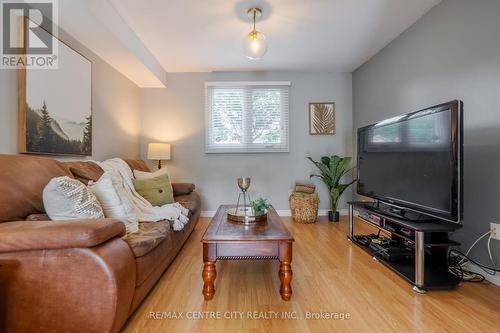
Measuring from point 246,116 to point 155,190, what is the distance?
196 centimetres

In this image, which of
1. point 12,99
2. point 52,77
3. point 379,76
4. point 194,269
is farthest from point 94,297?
point 379,76

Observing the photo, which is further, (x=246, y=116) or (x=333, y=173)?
(x=246, y=116)

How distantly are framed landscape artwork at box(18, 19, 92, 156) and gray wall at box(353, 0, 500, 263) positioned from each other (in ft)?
11.3

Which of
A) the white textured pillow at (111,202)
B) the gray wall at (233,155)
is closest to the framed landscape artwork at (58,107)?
the white textured pillow at (111,202)

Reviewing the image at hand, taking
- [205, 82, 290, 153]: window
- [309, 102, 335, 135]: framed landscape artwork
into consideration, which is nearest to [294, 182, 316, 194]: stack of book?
[205, 82, 290, 153]: window

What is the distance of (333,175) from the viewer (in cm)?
360

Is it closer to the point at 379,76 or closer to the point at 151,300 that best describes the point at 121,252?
the point at 151,300

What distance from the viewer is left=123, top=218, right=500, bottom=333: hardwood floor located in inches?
53.1

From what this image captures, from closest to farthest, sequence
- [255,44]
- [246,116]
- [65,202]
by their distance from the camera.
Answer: [65,202]
[255,44]
[246,116]

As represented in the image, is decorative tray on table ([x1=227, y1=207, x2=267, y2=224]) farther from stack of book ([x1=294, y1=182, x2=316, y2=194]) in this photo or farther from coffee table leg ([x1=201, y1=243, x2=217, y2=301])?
stack of book ([x1=294, y1=182, x2=316, y2=194])

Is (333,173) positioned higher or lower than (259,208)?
higher

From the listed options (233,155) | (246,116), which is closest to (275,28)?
(246,116)

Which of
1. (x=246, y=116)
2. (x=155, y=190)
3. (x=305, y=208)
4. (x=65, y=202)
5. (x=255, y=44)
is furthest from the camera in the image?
(x=246, y=116)

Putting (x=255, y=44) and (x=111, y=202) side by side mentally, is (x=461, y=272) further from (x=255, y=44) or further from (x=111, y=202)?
(x=111, y=202)
